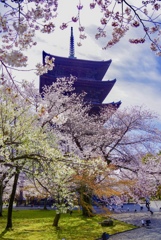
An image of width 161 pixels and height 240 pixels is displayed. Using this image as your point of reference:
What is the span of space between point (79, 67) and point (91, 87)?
9.12ft

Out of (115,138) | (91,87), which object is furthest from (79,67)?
(115,138)

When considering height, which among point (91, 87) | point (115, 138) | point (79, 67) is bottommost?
point (115, 138)

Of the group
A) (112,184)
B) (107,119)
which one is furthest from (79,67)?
(112,184)

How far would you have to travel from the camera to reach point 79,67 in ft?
87.2

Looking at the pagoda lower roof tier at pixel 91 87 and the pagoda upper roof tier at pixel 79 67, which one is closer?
the pagoda lower roof tier at pixel 91 87

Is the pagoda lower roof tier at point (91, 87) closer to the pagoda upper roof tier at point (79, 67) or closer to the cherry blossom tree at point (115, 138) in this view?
the pagoda upper roof tier at point (79, 67)

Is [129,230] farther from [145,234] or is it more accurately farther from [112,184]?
[112,184]

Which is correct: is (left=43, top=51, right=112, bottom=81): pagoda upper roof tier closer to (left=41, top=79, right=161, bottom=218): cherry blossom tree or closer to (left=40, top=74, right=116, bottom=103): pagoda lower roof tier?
(left=40, top=74, right=116, bottom=103): pagoda lower roof tier

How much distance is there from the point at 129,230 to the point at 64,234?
126 inches

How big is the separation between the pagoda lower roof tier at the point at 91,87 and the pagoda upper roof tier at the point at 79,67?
49.8 inches

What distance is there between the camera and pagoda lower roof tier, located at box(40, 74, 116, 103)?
2473 centimetres

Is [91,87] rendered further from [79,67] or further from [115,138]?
[115,138]

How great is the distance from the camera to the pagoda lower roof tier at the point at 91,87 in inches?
974

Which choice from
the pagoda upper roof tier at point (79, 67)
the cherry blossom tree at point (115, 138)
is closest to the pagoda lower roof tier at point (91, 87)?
the pagoda upper roof tier at point (79, 67)
